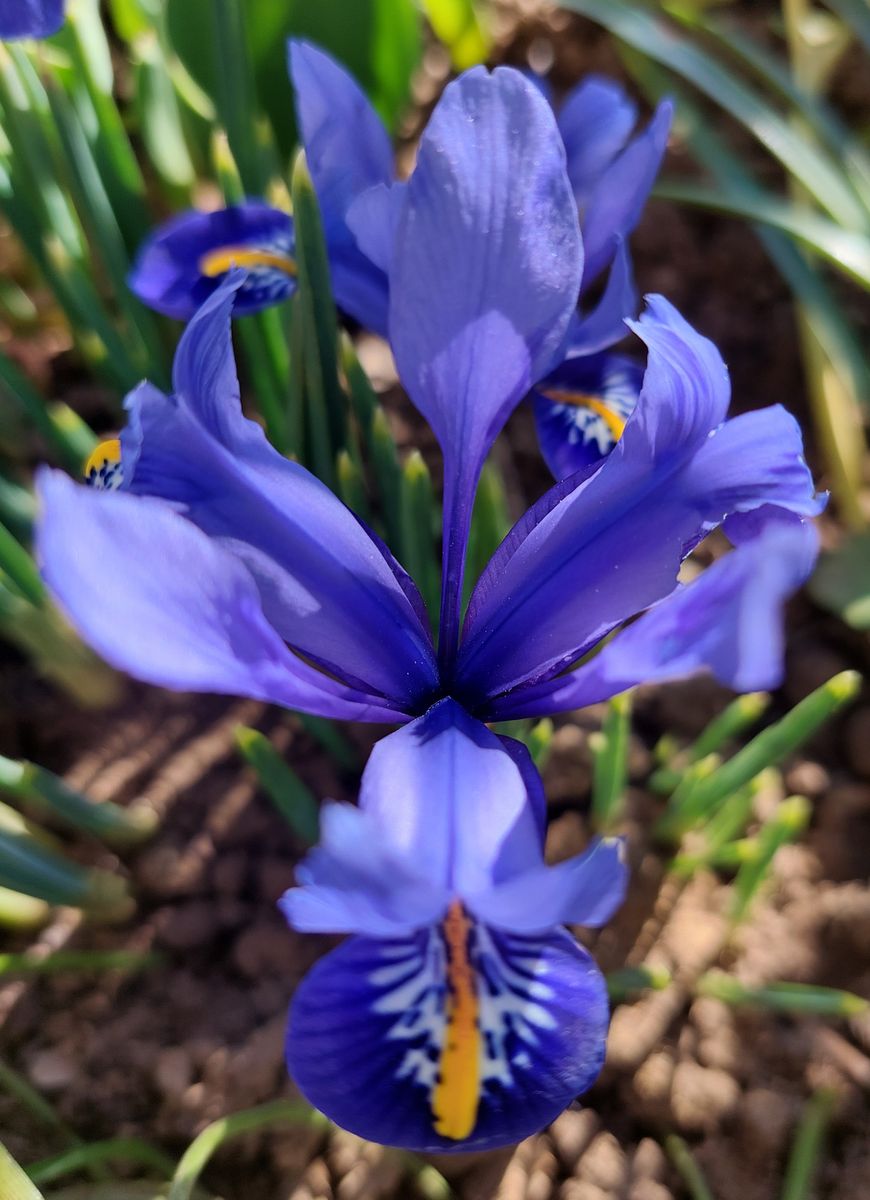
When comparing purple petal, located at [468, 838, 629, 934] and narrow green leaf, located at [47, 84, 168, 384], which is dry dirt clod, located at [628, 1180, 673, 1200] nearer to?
purple petal, located at [468, 838, 629, 934]

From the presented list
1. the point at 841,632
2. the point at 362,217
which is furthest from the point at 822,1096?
the point at 362,217

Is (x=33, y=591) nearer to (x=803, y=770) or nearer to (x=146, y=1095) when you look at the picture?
(x=146, y=1095)

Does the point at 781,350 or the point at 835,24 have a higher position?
the point at 835,24

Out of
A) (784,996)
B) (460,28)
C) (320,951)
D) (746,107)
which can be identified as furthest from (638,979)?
(460,28)

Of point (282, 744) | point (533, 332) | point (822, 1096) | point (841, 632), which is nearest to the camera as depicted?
point (533, 332)

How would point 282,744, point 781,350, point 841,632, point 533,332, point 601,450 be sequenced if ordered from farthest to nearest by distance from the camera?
point 781,350 < point 841,632 < point 282,744 < point 601,450 < point 533,332

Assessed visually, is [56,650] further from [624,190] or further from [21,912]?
[624,190]

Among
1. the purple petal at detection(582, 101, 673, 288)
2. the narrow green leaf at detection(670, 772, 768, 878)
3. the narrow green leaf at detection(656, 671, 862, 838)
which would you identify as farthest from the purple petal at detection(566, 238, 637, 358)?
the narrow green leaf at detection(670, 772, 768, 878)
